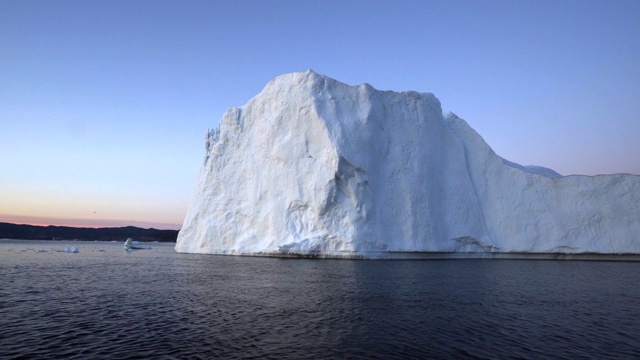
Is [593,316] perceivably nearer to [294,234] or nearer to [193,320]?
[193,320]

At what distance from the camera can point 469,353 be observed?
25.6 ft

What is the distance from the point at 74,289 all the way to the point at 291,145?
18070mm

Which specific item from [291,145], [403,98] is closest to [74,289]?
[291,145]

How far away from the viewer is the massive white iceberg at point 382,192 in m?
28.2

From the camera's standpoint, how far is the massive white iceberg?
92.4ft

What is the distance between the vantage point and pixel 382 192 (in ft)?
97.3

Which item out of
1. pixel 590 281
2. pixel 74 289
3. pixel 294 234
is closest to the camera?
pixel 74 289

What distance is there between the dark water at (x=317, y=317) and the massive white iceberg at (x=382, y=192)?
10.2m

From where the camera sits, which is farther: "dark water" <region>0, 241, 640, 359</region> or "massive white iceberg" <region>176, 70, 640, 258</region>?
"massive white iceberg" <region>176, 70, 640, 258</region>

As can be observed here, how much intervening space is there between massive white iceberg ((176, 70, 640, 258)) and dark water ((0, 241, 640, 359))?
10.2m

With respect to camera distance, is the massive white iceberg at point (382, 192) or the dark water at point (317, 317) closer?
the dark water at point (317, 317)

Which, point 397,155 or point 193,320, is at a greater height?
point 397,155

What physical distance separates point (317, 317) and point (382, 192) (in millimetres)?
19820

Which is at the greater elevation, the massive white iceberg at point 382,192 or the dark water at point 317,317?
the massive white iceberg at point 382,192
